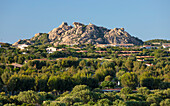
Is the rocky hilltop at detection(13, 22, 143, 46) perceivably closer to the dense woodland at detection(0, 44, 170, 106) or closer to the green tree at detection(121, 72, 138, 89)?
the dense woodland at detection(0, 44, 170, 106)

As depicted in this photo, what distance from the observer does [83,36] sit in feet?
411

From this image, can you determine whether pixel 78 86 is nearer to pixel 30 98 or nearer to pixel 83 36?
pixel 30 98

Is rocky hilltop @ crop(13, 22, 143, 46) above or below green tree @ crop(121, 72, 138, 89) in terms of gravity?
above

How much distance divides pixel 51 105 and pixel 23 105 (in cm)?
343

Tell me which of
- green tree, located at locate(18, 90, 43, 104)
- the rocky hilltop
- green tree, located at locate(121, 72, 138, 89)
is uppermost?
the rocky hilltop

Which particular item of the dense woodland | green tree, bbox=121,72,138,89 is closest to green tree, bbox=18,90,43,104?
the dense woodland

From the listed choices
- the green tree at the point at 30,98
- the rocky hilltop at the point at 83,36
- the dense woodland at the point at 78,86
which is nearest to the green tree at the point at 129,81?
the dense woodland at the point at 78,86

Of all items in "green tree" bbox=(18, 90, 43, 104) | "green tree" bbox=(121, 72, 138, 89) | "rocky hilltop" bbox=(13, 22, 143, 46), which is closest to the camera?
"green tree" bbox=(18, 90, 43, 104)

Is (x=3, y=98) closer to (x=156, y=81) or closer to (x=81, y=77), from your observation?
(x=81, y=77)

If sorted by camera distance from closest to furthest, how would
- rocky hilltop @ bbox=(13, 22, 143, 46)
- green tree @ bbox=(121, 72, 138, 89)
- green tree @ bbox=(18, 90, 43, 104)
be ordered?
green tree @ bbox=(18, 90, 43, 104) → green tree @ bbox=(121, 72, 138, 89) → rocky hilltop @ bbox=(13, 22, 143, 46)

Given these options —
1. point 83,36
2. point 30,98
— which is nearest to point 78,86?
point 30,98

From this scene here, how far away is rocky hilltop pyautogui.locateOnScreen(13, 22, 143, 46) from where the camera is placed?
124600 millimetres

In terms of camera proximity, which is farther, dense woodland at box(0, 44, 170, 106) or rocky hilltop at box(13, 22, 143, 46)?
rocky hilltop at box(13, 22, 143, 46)

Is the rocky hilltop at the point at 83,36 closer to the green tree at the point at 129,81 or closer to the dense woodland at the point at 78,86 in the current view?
the dense woodland at the point at 78,86
